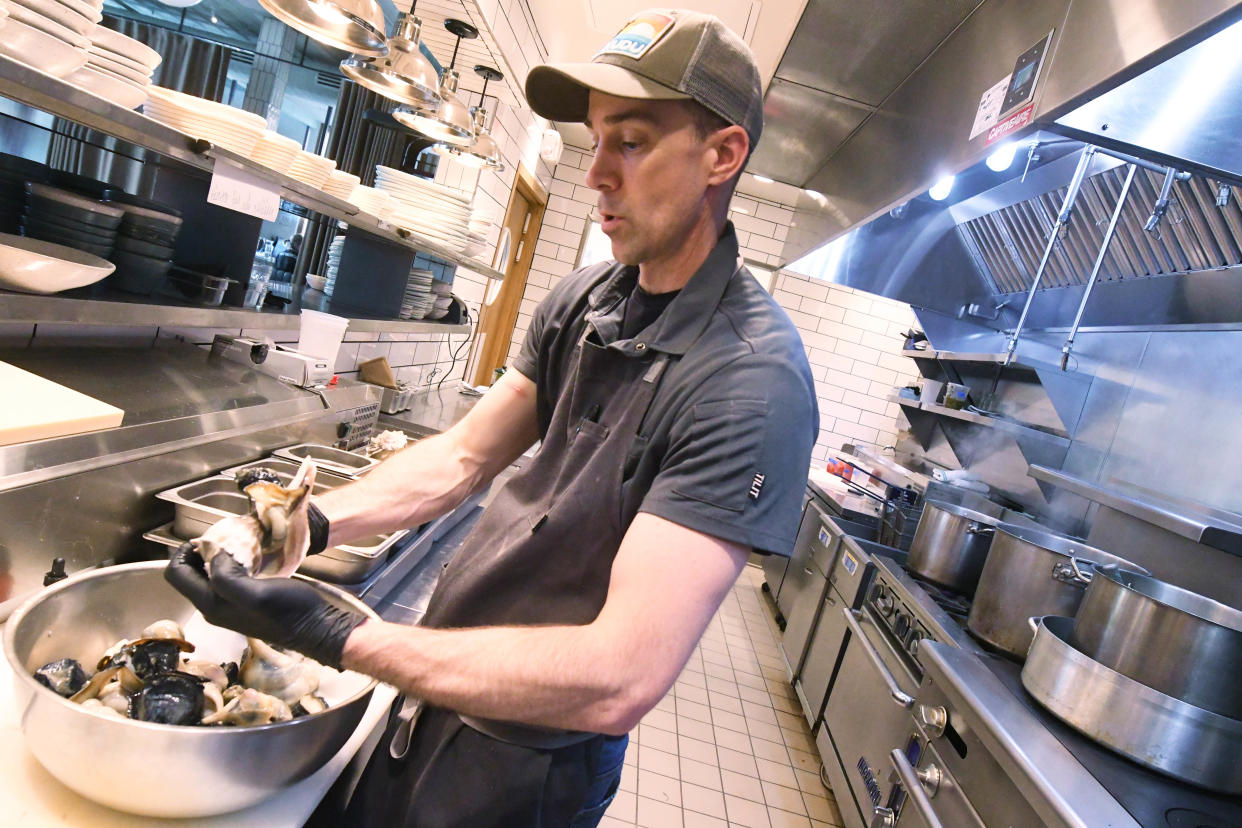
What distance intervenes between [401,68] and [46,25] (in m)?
1.19

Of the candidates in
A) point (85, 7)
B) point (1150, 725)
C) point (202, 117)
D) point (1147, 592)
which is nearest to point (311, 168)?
point (202, 117)

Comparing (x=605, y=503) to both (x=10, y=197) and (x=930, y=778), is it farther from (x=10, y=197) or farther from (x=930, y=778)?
(x=930, y=778)

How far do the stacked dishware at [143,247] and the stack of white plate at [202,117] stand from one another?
0.23 meters

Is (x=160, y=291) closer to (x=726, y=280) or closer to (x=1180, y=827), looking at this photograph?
(x=726, y=280)

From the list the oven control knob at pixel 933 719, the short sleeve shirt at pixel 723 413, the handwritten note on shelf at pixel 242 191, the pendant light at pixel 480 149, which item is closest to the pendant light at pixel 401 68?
the handwritten note on shelf at pixel 242 191

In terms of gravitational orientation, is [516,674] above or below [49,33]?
below

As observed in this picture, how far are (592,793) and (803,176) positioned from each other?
2983 mm

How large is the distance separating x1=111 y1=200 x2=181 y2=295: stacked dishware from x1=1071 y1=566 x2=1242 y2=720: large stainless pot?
88.4 inches

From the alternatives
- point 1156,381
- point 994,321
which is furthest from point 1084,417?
point 994,321

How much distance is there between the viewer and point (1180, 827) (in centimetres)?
139

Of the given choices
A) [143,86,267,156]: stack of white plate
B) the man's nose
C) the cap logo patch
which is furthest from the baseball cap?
[143,86,267,156]: stack of white plate

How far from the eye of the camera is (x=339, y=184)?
207 centimetres

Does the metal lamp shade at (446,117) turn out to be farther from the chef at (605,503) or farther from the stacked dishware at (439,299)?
the chef at (605,503)

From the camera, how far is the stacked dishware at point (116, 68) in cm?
115
